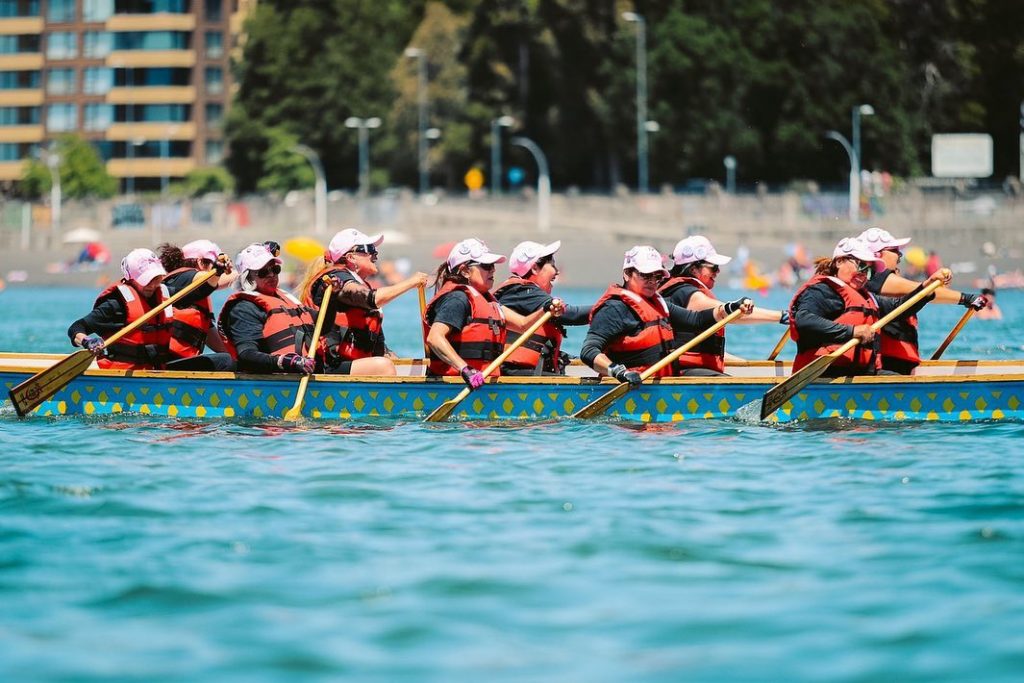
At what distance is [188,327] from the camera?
55.3ft

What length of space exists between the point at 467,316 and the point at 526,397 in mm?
880

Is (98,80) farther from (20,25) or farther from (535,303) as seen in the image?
(535,303)

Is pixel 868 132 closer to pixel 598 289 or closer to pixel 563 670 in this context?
pixel 598 289

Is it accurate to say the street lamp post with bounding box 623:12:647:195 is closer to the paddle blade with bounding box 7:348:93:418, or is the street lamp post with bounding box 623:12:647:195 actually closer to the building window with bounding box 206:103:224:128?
the building window with bounding box 206:103:224:128

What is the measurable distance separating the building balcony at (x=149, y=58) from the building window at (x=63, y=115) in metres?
4.72

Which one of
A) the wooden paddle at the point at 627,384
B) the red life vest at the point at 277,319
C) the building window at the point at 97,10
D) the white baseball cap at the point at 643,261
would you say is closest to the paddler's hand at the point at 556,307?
the white baseball cap at the point at 643,261

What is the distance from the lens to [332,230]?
66.7 m

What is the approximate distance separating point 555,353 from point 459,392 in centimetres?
135

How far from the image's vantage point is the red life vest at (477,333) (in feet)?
50.0

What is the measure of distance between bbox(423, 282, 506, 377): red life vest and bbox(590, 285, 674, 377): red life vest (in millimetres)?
854

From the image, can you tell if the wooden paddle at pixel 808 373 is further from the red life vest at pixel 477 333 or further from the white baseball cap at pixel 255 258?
the white baseball cap at pixel 255 258

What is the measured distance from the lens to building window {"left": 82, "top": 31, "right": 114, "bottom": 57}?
11031 cm

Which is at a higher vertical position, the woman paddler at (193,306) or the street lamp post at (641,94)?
the street lamp post at (641,94)

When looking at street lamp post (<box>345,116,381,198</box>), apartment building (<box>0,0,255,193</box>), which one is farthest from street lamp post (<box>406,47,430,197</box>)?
apartment building (<box>0,0,255,193</box>)
